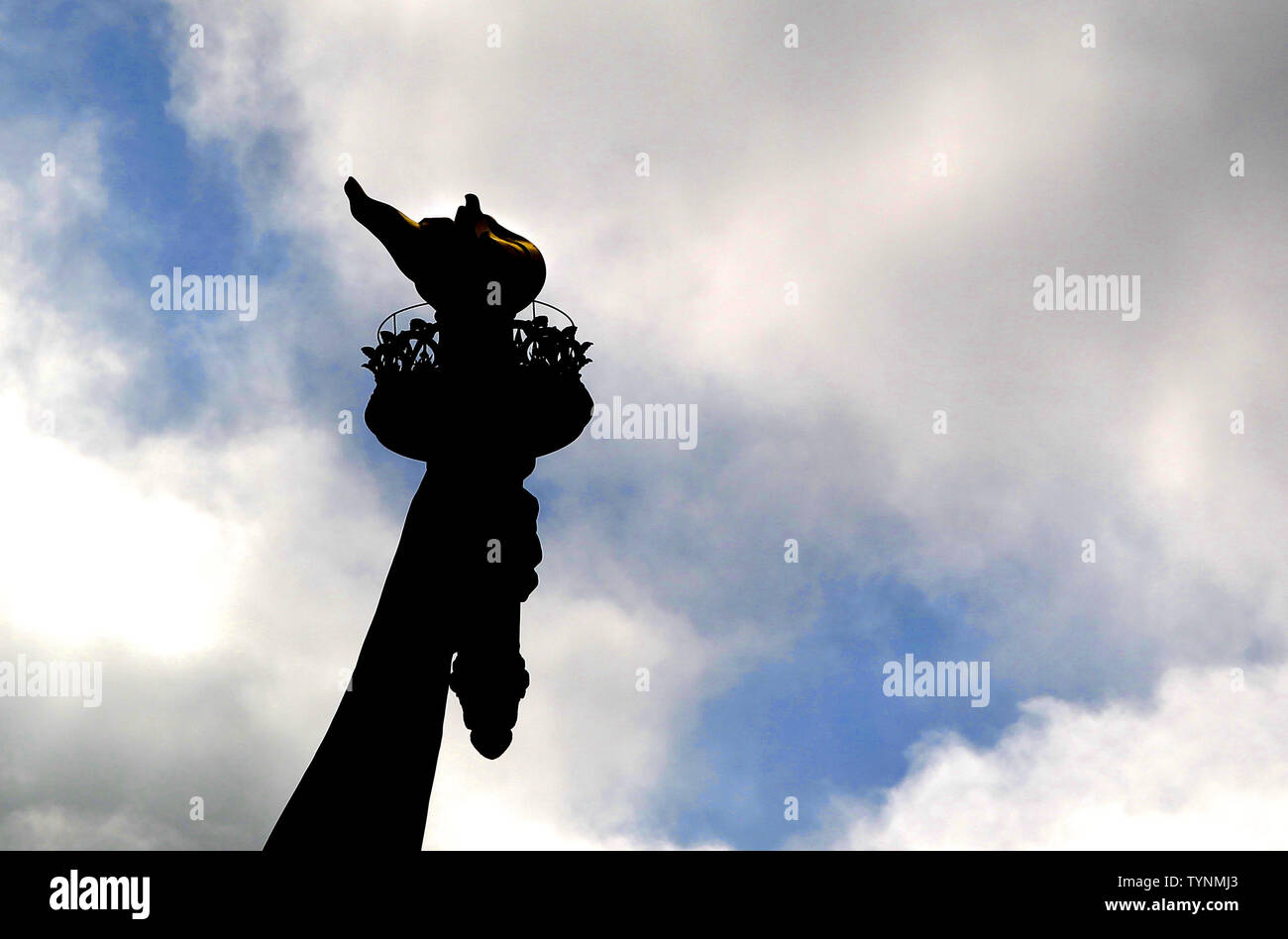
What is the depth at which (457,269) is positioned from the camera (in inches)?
524

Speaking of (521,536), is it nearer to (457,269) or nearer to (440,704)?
(440,704)
